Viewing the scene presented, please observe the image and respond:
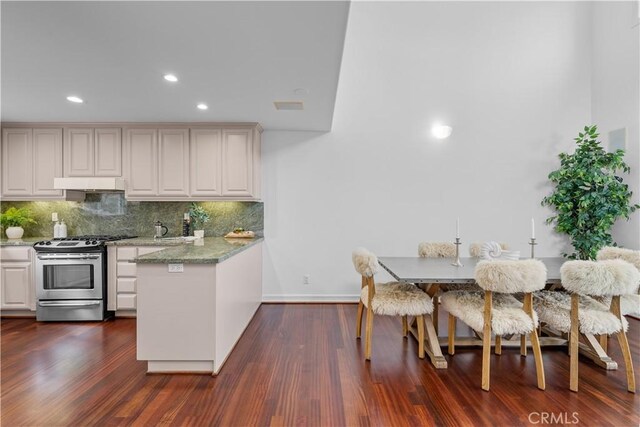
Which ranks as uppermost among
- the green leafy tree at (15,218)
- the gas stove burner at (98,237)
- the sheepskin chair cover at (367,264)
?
the green leafy tree at (15,218)

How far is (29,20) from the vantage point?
1.86 metres

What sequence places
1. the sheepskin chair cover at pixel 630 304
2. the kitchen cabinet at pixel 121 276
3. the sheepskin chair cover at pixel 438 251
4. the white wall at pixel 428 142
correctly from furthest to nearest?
the white wall at pixel 428 142
the kitchen cabinet at pixel 121 276
the sheepskin chair cover at pixel 438 251
the sheepskin chair cover at pixel 630 304

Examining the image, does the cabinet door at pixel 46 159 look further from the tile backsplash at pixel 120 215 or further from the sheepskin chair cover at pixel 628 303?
the sheepskin chair cover at pixel 628 303

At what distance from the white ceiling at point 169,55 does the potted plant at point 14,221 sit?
1.27 metres

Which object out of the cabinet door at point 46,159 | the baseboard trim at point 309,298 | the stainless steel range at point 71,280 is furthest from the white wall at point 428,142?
the cabinet door at point 46,159

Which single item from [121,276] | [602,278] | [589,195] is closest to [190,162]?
[121,276]

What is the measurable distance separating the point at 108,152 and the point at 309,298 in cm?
322

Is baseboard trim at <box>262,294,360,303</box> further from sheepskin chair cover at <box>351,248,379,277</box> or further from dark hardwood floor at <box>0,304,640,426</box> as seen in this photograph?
sheepskin chair cover at <box>351,248,379,277</box>

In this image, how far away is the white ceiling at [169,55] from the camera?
177cm

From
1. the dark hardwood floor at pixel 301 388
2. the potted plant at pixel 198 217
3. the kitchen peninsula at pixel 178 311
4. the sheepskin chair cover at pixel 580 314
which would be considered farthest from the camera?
the potted plant at pixel 198 217

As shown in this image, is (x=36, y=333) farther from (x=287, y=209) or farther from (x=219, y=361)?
(x=287, y=209)

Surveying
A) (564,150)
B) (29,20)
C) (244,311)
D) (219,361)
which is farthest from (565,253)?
(29,20)

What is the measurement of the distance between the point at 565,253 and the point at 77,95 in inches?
246

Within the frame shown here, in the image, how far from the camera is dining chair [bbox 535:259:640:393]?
7.17 feet
